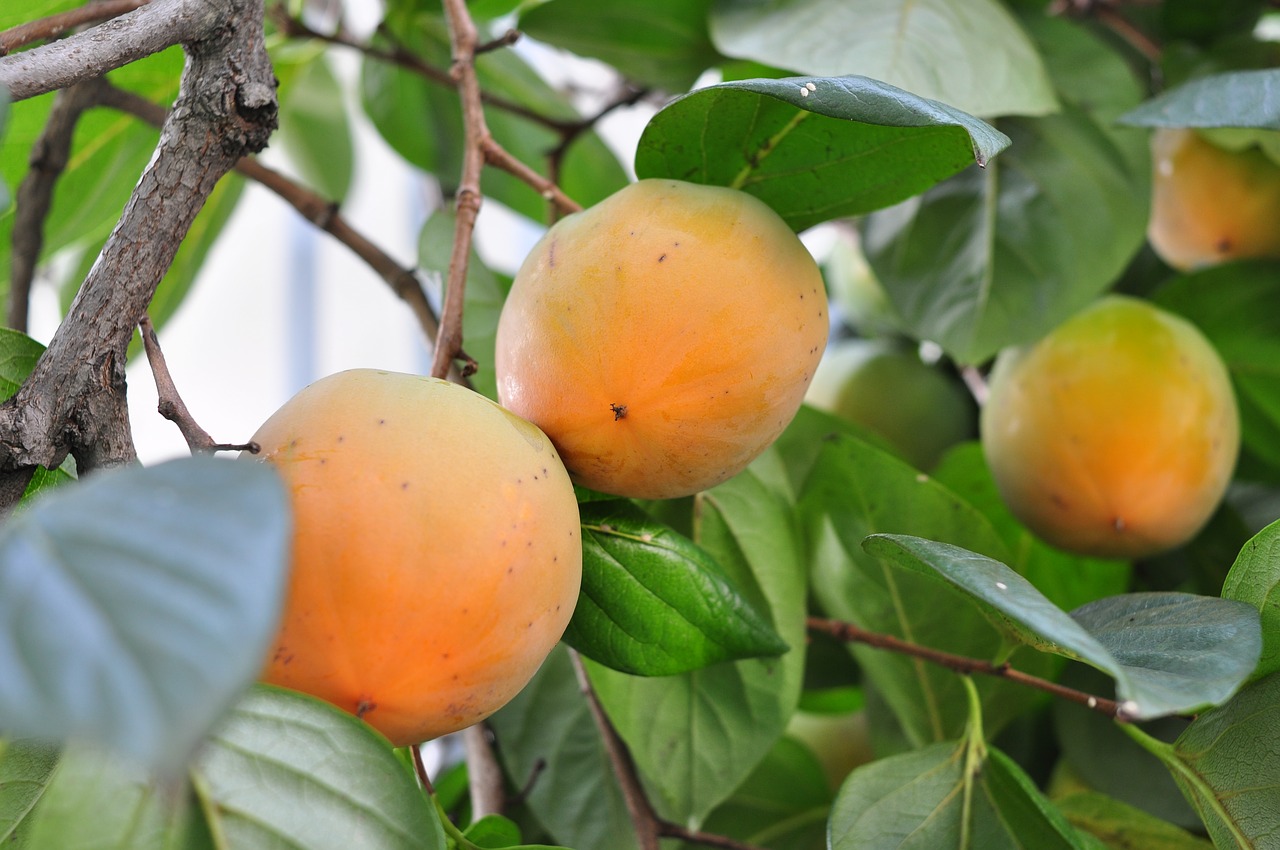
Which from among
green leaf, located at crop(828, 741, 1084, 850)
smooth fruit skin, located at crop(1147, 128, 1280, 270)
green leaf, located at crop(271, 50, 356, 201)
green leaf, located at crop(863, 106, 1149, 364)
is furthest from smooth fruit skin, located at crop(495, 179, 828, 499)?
green leaf, located at crop(271, 50, 356, 201)

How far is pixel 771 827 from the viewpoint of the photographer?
0.44 metres

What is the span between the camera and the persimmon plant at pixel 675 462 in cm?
19

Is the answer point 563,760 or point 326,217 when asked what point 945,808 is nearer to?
point 563,760

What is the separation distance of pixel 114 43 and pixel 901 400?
1.45ft

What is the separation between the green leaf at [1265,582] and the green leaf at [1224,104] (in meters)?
0.12

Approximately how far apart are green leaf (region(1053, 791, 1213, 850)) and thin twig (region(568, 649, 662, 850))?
0.14 metres

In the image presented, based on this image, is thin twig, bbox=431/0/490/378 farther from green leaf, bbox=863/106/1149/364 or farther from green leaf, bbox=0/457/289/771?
green leaf, bbox=863/106/1149/364

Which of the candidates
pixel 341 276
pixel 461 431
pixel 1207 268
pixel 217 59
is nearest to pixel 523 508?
pixel 461 431

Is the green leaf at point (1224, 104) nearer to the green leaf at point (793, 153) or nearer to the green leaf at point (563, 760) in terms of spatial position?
the green leaf at point (793, 153)

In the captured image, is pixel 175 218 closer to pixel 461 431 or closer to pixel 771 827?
pixel 461 431

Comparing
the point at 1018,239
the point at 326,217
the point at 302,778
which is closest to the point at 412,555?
the point at 302,778

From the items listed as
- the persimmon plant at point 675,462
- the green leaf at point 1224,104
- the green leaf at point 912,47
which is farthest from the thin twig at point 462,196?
the green leaf at point 1224,104

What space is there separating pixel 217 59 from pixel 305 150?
1.52 feet

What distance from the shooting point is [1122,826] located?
1.16ft
